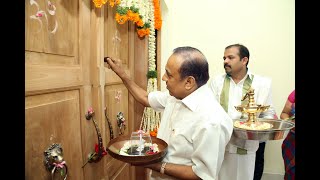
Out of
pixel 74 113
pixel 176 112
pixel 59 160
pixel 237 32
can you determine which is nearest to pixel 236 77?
pixel 237 32

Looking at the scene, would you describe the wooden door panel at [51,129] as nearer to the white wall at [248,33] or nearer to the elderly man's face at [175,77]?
the elderly man's face at [175,77]

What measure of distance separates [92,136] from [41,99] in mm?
557

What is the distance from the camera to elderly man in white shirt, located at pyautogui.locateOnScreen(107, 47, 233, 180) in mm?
1232

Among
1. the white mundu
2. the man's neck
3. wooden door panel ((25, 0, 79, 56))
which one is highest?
wooden door panel ((25, 0, 79, 56))

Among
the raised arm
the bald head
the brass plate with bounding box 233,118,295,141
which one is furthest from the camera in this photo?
the raised arm

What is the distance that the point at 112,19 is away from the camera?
183cm

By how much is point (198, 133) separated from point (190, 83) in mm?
279

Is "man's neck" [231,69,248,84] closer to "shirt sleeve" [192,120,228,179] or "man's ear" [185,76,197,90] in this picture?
"man's ear" [185,76,197,90]

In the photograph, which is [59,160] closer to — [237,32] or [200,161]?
[200,161]

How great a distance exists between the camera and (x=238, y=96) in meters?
2.65

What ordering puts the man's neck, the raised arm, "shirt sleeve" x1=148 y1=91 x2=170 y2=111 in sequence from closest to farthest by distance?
the raised arm → "shirt sleeve" x1=148 y1=91 x2=170 y2=111 → the man's neck

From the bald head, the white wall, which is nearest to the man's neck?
the white wall

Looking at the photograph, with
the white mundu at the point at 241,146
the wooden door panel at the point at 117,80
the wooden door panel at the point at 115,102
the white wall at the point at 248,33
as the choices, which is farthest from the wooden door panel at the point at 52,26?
the white wall at the point at 248,33

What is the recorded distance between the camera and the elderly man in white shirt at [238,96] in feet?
8.12
